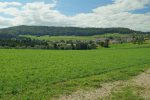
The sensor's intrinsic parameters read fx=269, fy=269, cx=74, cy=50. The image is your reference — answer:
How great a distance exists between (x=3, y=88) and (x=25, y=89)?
1.65 metres

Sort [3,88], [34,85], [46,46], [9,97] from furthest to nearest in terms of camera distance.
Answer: [46,46] < [34,85] < [3,88] < [9,97]

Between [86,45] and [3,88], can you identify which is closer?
[3,88]

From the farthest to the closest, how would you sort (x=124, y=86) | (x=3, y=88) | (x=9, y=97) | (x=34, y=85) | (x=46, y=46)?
(x=46, y=46) → (x=124, y=86) → (x=34, y=85) → (x=3, y=88) → (x=9, y=97)

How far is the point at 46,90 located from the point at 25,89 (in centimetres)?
161

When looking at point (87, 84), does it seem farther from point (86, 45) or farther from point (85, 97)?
point (86, 45)

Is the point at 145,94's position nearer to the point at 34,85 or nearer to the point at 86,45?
the point at 34,85

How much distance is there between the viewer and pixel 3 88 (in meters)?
20.5

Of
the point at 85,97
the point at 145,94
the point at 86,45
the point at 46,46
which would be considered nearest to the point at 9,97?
the point at 85,97

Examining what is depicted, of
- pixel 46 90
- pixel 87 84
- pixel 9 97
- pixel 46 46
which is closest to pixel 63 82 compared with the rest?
pixel 87 84

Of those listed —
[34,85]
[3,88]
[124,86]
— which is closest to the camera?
[3,88]

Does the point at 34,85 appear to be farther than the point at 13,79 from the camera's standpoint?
No

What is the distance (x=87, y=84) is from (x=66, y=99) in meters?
6.03

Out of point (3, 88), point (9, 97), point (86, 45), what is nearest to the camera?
point (9, 97)

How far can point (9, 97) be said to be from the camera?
17.9 metres
